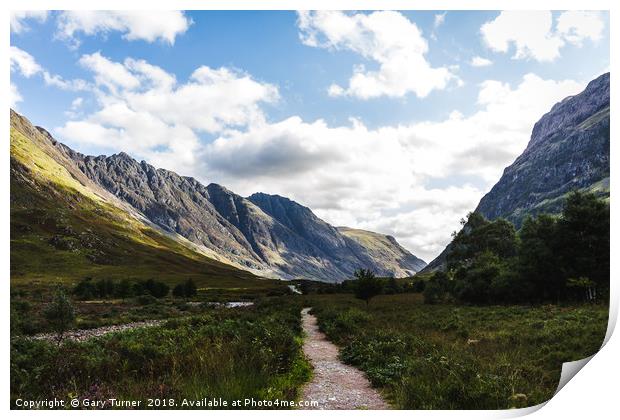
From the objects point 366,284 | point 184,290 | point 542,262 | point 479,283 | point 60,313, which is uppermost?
point 542,262

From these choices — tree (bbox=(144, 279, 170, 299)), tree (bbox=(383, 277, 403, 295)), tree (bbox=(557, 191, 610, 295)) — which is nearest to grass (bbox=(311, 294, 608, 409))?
tree (bbox=(557, 191, 610, 295))

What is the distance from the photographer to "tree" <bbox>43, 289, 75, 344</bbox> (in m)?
13.7

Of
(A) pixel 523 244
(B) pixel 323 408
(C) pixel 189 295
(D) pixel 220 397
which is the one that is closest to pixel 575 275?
(A) pixel 523 244

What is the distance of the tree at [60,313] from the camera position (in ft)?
44.8

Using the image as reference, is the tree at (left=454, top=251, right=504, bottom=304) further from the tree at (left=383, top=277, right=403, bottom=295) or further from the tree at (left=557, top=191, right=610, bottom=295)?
the tree at (left=383, top=277, right=403, bottom=295)

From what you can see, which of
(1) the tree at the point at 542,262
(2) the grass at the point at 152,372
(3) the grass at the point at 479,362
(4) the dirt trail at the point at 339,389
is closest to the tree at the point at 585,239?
(1) the tree at the point at 542,262

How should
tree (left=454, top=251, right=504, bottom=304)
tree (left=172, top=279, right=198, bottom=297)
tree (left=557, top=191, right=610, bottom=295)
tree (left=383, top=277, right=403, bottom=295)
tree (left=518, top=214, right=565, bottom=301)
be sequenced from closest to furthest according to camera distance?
tree (left=557, top=191, right=610, bottom=295)
tree (left=518, top=214, right=565, bottom=301)
tree (left=454, top=251, right=504, bottom=304)
tree (left=172, top=279, right=198, bottom=297)
tree (left=383, top=277, right=403, bottom=295)

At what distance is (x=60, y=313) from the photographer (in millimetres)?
13906

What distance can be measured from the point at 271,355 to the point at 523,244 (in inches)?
1469

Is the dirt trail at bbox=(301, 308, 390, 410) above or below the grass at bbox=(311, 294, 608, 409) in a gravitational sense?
below

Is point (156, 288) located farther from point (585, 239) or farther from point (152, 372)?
point (585, 239)

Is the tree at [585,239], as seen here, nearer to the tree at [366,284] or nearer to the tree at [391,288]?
the tree at [366,284]

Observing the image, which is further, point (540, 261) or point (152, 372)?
point (540, 261)

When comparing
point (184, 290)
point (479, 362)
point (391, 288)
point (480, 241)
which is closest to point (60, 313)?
point (479, 362)
